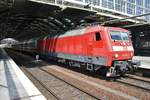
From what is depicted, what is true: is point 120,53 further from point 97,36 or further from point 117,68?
point 97,36

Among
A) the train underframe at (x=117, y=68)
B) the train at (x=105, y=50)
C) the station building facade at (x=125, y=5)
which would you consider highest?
the station building facade at (x=125, y=5)

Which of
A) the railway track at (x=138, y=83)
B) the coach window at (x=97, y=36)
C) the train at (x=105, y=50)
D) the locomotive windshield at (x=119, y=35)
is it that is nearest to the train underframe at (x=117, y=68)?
the train at (x=105, y=50)

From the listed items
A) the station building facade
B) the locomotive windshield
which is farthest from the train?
the station building facade

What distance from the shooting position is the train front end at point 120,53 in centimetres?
1420

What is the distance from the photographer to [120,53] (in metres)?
14.6

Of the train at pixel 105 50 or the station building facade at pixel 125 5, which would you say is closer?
the train at pixel 105 50

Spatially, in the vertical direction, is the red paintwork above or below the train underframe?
above

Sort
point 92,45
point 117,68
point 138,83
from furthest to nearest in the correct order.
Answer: point 92,45 → point 117,68 → point 138,83

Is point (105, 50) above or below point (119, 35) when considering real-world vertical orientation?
below

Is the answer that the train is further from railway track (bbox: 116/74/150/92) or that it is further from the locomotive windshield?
railway track (bbox: 116/74/150/92)

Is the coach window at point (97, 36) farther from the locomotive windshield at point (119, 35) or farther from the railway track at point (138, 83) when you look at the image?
the railway track at point (138, 83)

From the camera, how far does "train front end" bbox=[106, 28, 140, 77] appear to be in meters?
14.2

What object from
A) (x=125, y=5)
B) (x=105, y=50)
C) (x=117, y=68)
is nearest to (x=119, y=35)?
(x=105, y=50)

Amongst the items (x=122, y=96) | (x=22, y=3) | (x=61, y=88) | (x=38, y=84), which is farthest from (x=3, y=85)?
(x=22, y=3)
